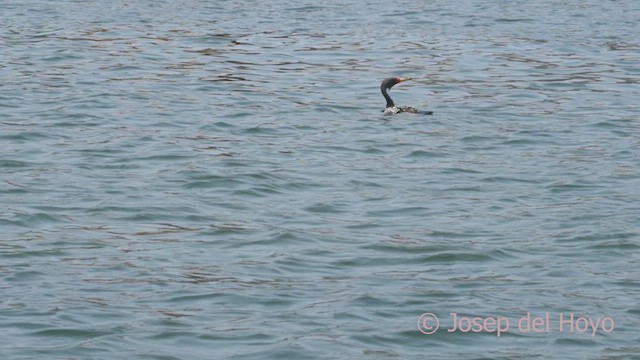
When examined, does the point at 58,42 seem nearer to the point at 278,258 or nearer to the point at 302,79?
the point at 302,79

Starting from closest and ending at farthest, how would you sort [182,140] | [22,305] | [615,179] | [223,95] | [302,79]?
[22,305], [615,179], [182,140], [223,95], [302,79]

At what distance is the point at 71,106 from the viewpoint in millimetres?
21453

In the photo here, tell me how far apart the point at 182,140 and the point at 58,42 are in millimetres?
9793

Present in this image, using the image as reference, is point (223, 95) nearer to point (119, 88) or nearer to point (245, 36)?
point (119, 88)

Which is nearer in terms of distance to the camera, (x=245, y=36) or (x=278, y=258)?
(x=278, y=258)

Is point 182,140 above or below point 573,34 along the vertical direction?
above

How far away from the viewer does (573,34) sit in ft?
98.2

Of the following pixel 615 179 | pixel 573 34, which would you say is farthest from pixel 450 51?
pixel 615 179

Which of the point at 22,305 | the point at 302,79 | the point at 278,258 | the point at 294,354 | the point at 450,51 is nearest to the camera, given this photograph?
the point at 294,354

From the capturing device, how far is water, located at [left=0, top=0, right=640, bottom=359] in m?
11.1

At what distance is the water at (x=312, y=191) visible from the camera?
438 inches

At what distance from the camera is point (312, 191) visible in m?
16.3

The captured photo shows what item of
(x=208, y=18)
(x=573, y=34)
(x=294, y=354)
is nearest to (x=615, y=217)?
(x=294, y=354)

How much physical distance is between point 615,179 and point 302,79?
8.88 m
